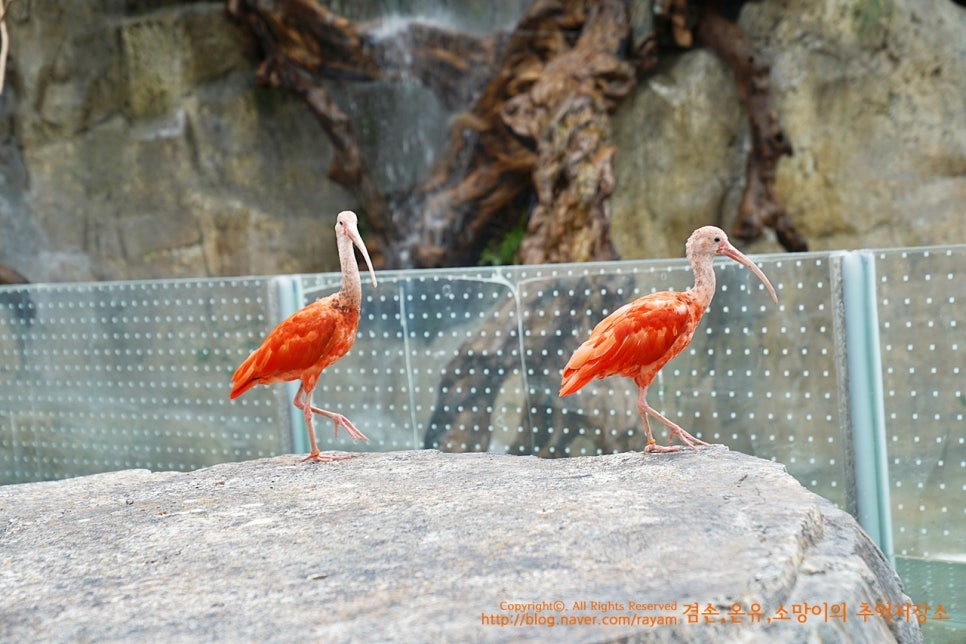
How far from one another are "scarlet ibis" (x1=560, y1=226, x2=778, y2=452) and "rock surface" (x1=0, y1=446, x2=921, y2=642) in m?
0.27

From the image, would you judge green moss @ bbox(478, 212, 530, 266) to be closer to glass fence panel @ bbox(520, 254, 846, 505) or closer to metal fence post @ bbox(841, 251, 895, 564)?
glass fence panel @ bbox(520, 254, 846, 505)

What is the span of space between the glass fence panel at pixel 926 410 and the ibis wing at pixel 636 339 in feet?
4.05

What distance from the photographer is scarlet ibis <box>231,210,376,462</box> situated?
A: 324 cm

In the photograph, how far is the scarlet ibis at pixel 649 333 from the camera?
113 inches

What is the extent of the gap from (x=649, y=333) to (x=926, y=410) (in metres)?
1.53

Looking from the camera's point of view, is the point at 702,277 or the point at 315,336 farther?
the point at 315,336

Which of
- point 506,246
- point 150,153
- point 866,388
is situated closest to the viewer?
point 866,388

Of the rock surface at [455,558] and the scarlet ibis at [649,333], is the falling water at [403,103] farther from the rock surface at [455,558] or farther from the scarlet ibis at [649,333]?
the rock surface at [455,558]

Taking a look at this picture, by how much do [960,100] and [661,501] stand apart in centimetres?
510

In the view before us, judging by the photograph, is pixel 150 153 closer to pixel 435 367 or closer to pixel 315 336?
pixel 435 367

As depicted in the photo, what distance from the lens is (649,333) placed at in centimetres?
287

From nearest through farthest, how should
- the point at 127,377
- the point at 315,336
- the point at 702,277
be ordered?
1. the point at 702,277
2. the point at 315,336
3. the point at 127,377

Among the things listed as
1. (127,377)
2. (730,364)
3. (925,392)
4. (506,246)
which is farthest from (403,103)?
(925,392)

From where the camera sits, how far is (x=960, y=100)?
631 centimetres
